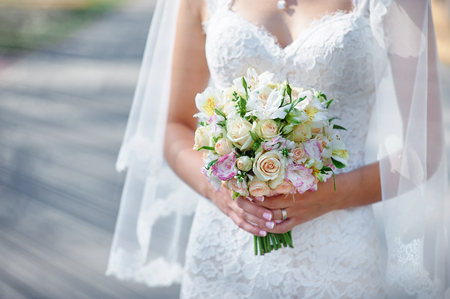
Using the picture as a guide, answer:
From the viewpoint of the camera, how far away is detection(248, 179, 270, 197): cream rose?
0.70 metres

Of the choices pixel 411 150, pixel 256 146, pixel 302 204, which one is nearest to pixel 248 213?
pixel 302 204

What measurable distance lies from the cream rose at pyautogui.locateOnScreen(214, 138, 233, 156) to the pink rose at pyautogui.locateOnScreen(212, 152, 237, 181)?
11 mm

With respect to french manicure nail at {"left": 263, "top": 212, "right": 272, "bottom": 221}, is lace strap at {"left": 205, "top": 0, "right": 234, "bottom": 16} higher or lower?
higher

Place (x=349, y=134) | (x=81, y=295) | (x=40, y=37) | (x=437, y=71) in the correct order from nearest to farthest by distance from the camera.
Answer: (x=437, y=71), (x=349, y=134), (x=81, y=295), (x=40, y=37)

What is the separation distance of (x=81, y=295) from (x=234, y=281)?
118 cm

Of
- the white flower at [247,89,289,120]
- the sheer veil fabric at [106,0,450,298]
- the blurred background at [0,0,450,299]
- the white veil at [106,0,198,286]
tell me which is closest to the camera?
the white flower at [247,89,289,120]

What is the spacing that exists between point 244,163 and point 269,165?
49 mm

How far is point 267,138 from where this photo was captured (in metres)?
0.67

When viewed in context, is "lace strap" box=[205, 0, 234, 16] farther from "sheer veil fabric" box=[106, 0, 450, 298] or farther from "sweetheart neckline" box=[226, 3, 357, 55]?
"sheer veil fabric" box=[106, 0, 450, 298]

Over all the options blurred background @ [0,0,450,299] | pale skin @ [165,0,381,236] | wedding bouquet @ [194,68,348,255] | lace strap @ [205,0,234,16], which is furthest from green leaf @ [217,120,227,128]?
blurred background @ [0,0,450,299]

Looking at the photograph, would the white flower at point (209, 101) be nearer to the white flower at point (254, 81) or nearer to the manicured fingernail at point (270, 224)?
the white flower at point (254, 81)

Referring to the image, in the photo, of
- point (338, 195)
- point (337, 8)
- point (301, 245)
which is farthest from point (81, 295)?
point (337, 8)

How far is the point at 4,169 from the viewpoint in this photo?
226 cm

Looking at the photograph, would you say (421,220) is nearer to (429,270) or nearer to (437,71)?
(429,270)
